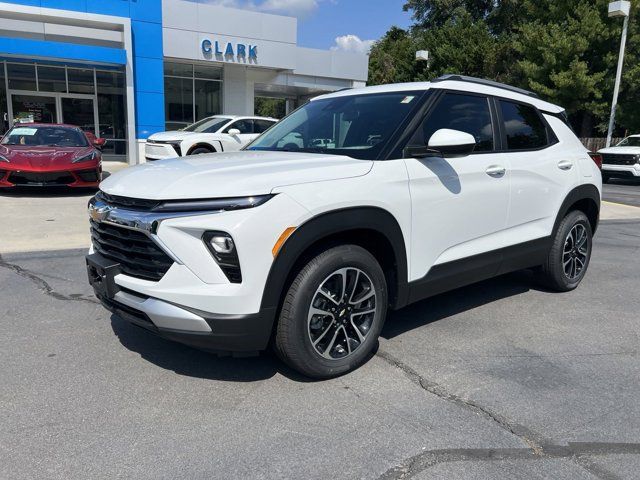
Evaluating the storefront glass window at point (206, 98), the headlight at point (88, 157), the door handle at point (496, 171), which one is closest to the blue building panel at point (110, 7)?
the storefront glass window at point (206, 98)

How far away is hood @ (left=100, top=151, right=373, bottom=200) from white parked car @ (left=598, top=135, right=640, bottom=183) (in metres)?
17.8

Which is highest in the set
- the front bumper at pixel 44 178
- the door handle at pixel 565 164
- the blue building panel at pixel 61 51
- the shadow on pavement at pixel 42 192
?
the blue building panel at pixel 61 51

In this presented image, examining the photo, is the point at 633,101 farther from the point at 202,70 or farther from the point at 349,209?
the point at 349,209

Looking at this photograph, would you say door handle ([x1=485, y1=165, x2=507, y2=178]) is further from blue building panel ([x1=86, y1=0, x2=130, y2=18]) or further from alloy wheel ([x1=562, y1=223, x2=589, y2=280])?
blue building panel ([x1=86, y1=0, x2=130, y2=18])

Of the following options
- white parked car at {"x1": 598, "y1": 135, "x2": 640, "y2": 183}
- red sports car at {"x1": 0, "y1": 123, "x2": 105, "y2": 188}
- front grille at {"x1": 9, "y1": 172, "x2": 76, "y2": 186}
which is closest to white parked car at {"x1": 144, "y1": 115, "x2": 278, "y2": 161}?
red sports car at {"x1": 0, "y1": 123, "x2": 105, "y2": 188}

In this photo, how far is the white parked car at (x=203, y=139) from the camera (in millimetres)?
13281

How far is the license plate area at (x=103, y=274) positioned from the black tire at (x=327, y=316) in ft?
3.33

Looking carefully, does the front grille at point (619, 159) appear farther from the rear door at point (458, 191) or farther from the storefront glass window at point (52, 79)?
the storefront glass window at point (52, 79)

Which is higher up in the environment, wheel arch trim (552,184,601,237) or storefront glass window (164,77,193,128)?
storefront glass window (164,77,193,128)

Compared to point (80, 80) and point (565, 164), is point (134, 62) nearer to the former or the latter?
point (80, 80)

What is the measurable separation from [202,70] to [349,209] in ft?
69.4

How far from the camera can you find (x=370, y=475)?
2.50 meters

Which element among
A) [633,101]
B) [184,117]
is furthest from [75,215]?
[633,101]

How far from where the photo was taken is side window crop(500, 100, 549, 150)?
14.9 ft
